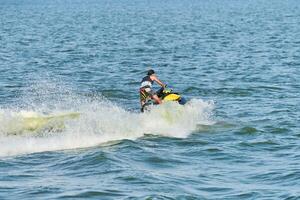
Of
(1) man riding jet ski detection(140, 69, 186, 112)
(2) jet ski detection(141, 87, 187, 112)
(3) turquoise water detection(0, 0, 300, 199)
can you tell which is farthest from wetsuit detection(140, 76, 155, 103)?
(3) turquoise water detection(0, 0, 300, 199)

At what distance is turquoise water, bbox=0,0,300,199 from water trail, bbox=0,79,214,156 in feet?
0.12

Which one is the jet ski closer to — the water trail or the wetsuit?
the wetsuit

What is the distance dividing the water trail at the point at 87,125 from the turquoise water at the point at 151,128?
37mm

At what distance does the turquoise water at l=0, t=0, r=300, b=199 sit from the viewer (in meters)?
16.5

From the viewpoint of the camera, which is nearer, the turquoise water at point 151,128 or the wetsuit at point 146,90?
the turquoise water at point 151,128

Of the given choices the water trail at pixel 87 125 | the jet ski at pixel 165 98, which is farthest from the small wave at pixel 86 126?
the jet ski at pixel 165 98

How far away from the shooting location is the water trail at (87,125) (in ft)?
69.3

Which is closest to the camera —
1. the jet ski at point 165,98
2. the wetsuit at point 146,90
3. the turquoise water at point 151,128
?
the turquoise water at point 151,128

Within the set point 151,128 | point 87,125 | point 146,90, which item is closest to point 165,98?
point 146,90

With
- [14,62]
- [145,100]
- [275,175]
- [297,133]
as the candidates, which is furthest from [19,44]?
[275,175]

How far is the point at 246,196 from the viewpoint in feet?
51.0

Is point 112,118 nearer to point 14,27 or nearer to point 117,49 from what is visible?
point 117,49

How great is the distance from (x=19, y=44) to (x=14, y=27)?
24.6m

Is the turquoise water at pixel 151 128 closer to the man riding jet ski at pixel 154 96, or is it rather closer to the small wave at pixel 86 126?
the small wave at pixel 86 126
